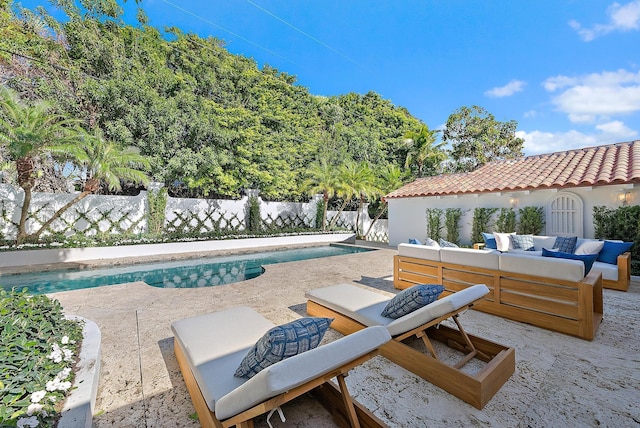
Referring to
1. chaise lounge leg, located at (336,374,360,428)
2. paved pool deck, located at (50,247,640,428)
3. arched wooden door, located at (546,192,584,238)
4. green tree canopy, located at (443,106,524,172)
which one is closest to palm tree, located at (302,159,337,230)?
green tree canopy, located at (443,106,524,172)

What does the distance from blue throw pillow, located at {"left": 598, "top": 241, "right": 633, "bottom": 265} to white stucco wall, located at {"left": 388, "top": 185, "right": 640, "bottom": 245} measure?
2648mm

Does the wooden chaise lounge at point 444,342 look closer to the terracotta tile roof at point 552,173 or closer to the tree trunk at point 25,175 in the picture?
the terracotta tile roof at point 552,173

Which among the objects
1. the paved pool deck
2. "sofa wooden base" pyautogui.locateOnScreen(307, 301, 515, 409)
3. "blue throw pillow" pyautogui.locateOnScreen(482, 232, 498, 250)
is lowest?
the paved pool deck

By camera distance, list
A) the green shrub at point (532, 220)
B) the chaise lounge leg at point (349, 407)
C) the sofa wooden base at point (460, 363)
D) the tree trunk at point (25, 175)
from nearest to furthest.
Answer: the chaise lounge leg at point (349, 407)
the sofa wooden base at point (460, 363)
the tree trunk at point (25, 175)
the green shrub at point (532, 220)

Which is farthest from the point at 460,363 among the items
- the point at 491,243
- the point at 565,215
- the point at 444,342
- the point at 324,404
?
the point at 565,215

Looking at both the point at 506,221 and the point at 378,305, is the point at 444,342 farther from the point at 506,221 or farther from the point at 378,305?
the point at 506,221

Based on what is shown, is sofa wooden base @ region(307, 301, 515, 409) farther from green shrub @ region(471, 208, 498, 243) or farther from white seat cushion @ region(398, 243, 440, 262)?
green shrub @ region(471, 208, 498, 243)

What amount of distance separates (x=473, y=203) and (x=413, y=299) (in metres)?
10.6

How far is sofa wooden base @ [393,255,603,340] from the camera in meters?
3.64

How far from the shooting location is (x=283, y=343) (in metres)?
1.84

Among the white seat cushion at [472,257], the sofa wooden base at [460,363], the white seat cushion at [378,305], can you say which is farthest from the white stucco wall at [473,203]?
the sofa wooden base at [460,363]

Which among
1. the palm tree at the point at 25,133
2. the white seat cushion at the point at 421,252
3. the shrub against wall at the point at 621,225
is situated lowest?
the white seat cushion at the point at 421,252

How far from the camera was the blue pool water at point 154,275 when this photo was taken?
7.66 m

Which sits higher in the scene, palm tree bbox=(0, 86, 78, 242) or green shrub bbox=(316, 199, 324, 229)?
palm tree bbox=(0, 86, 78, 242)
